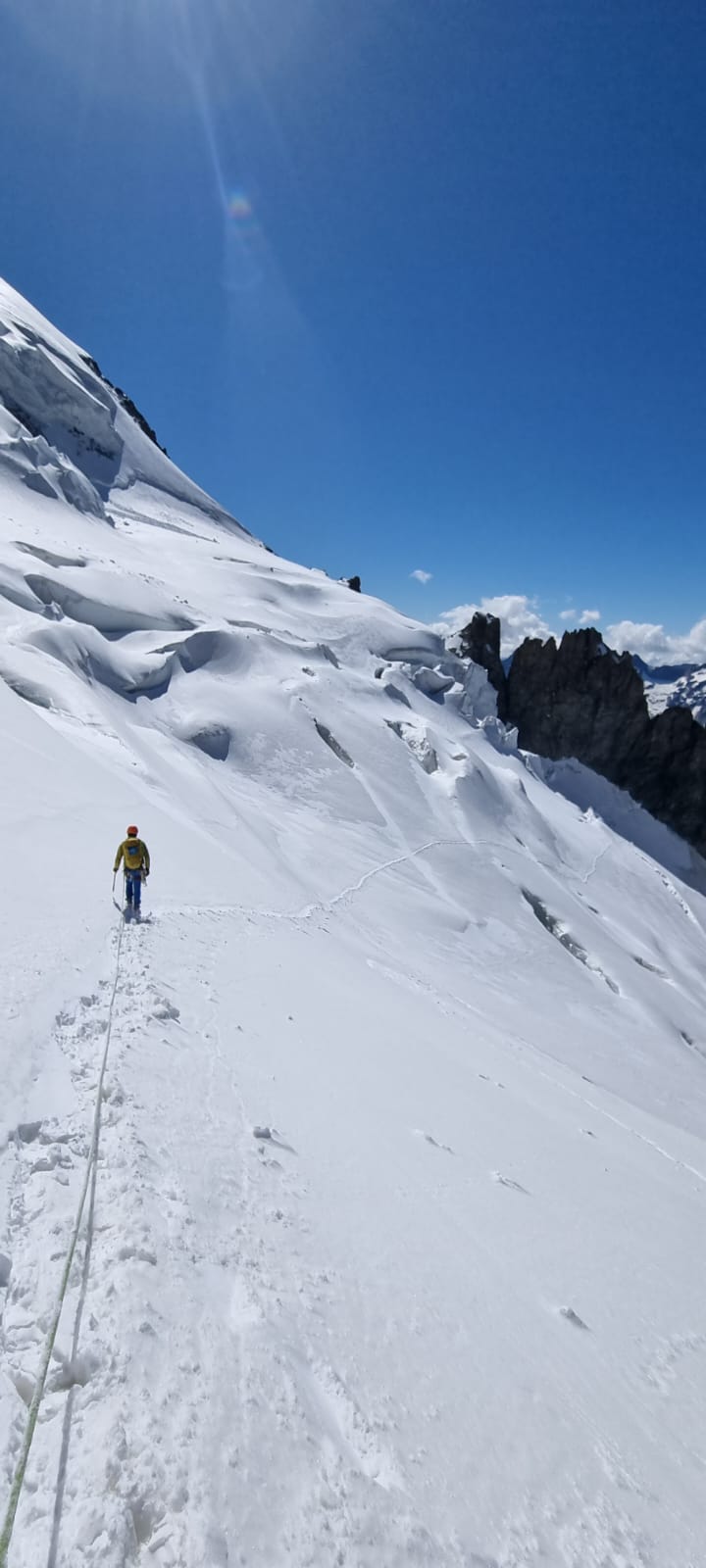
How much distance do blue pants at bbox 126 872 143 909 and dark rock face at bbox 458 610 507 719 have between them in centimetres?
8078

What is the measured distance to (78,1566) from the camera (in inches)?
101

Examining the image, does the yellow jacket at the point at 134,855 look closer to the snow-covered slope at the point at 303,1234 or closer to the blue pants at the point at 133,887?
the blue pants at the point at 133,887

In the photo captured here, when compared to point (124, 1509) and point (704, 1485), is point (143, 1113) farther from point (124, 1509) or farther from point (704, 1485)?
point (704, 1485)

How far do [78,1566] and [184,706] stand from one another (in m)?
31.9

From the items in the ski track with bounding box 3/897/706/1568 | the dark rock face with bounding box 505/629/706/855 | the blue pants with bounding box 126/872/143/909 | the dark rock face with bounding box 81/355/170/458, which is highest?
the dark rock face with bounding box 81/355/170/458

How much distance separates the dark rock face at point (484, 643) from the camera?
9112cm

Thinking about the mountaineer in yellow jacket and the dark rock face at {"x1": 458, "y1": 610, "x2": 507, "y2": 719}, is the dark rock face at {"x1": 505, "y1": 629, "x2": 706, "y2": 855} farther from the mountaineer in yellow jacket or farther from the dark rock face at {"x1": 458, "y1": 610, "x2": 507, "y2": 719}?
the mountaineer in yellow jacket

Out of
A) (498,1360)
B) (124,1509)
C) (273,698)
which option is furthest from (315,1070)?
(273,698)

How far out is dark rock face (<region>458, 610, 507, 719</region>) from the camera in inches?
3588

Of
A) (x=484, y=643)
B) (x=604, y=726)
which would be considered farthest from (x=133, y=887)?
(x=604, y=726)

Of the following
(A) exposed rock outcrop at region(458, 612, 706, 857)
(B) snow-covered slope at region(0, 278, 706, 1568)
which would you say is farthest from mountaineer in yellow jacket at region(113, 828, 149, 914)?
(A) exposed rock outcrop at region(458, 612, 706, 857)

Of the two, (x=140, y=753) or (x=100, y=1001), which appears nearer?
(x=100, y=1001)

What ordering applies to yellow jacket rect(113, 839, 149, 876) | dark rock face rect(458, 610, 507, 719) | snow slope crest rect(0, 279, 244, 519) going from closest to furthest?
1. yellow jacket rect(113, 839, 149, 876)
2. snow slope crest rect(0, 279, 244, 519)
3. dark rock face rect(458, 610, 507, 719)

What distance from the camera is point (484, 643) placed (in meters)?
93.2
